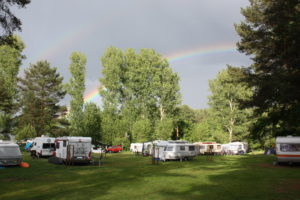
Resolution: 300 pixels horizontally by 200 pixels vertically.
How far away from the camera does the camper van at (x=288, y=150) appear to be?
25.5 meters

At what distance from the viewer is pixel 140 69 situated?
68.7 metres

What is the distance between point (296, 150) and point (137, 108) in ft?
149

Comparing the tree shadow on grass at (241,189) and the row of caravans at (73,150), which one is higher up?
the row of caravans at (73,150)

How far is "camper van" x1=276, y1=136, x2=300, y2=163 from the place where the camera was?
2555cm

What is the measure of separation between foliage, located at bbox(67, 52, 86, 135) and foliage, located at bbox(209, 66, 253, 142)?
3110 centimetres

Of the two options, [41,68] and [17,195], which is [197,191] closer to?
[17,195]

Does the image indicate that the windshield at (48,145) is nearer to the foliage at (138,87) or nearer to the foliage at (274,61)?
the foliage at (274,61)

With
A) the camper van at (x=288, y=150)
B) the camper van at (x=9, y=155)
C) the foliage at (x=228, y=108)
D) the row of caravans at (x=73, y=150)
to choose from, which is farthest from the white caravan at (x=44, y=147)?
the foliage at (x=228, y=108)

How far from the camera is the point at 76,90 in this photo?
6438 centimetres

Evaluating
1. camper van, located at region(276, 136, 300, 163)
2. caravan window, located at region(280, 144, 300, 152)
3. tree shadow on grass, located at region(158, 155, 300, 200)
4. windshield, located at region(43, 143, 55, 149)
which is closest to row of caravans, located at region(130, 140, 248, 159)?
windshield, located at region(43, 143, 55, 149)

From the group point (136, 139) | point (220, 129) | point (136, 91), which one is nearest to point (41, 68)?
point (136, 91)

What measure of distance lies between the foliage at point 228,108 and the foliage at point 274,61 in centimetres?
3486

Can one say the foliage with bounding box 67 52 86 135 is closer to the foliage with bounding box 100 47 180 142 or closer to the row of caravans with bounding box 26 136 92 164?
the foliage with bounding box 100 47 180 142

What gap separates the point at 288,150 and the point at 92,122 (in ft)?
131
